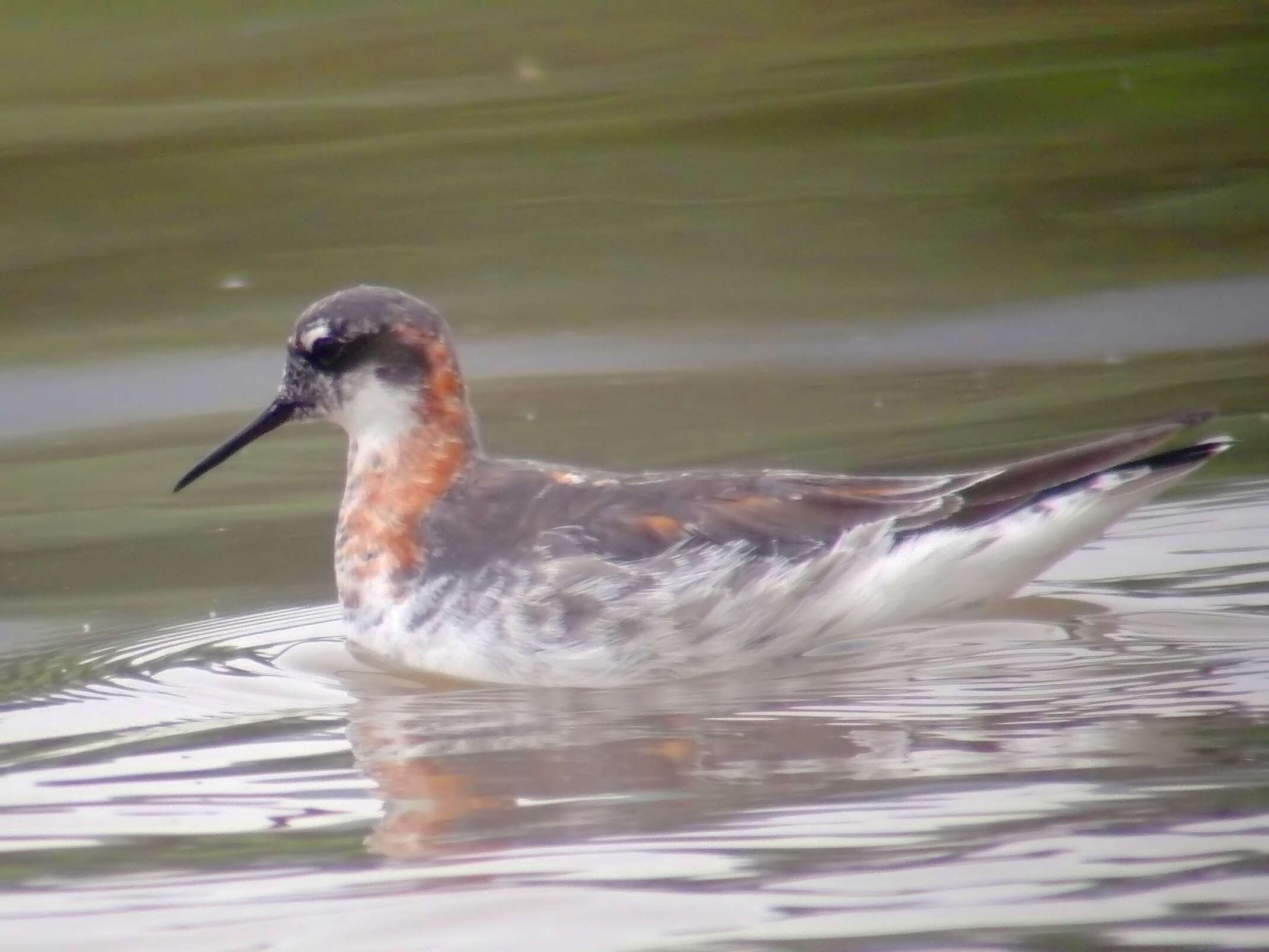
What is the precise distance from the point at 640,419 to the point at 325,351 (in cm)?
252

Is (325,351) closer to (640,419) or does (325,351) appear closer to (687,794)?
(687,794)

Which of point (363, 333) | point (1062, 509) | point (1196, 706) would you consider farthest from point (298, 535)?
point (1196, 706)

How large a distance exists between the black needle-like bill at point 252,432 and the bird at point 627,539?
0.06 feet

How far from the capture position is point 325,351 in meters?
5.91

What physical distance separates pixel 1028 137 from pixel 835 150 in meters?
0.87

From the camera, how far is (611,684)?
5359mm

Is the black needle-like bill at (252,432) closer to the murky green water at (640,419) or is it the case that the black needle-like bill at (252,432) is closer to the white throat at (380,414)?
the white throat at (380,414)

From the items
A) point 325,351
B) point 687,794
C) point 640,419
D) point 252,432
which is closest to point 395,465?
point 325,351

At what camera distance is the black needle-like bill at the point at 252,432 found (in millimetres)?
6008

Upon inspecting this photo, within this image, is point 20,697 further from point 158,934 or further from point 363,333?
point 158,934

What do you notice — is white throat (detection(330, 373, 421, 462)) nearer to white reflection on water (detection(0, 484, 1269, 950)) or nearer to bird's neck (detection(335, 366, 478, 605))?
bird's neck (detection(335, 366, 478, 605))

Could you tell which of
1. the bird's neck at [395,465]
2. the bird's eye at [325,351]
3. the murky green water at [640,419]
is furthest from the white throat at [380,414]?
the murky green water at [640,419]

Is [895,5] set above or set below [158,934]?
above

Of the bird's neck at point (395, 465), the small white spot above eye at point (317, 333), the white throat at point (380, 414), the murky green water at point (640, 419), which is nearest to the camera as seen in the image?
the murky green water at point (640, 419)
